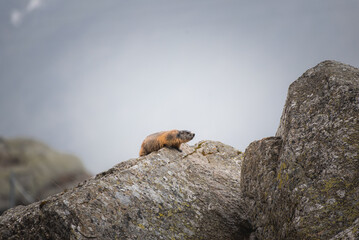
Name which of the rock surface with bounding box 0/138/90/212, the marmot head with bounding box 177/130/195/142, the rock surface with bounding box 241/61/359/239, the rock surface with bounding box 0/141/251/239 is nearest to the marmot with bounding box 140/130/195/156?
the marmot head with bounding box 177/130/195/142

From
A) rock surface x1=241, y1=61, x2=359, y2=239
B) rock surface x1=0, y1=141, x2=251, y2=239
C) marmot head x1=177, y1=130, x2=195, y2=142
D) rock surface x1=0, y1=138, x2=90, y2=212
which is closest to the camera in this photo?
rock surface x1=241, y1=61, x2=359, y2=239

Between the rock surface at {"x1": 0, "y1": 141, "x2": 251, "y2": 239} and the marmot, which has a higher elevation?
the marmot

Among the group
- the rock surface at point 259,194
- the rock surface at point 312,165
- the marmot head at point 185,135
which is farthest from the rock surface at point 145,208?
the marmot head at point 185,135

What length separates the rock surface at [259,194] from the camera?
641cm

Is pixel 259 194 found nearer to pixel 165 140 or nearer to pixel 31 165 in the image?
pixel 165 140

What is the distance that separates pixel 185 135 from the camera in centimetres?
1293

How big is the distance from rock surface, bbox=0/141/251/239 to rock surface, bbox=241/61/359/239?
3.26 feet

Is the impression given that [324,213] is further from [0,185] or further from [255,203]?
[0,185]

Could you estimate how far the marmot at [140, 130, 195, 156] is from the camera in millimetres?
12002

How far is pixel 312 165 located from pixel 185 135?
673cm

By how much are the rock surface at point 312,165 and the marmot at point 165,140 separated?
12.9ft

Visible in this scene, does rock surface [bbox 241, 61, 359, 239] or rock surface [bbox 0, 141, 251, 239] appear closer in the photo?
rock surface [bbox 241, 61, 359, 239]

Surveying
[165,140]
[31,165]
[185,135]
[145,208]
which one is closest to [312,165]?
[145,208]

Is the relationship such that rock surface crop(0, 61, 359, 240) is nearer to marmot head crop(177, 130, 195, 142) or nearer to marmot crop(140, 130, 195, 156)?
marmot crop(140, 130, 195, 156)
